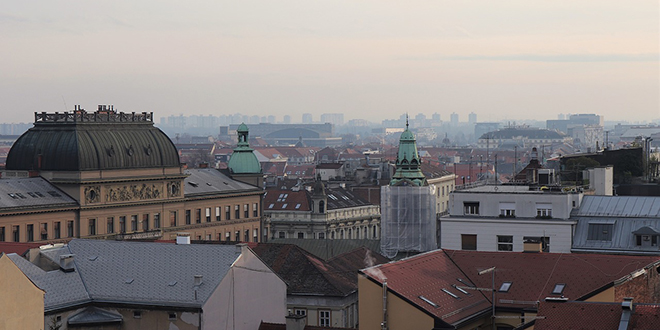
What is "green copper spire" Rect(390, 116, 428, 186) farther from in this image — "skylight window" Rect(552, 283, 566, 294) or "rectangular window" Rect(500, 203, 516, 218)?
"skylight window" Rect(552, 283, 566, 294)

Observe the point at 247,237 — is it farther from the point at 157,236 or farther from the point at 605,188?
the point at 605,188

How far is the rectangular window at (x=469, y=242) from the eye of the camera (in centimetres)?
7323

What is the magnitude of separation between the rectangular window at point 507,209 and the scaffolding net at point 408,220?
2072 cm

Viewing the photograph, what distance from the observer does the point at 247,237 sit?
414 ft

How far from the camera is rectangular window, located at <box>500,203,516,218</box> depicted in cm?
7369

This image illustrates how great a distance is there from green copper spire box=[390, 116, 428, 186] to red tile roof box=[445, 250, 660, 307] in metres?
41.8

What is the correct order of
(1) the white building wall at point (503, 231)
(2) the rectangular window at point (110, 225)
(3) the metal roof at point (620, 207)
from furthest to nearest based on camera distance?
1. (2) the rectangular window at point (110, 225)
2. (3) the metal roof at point (620, 207)
3. (1) the white building wall at point (503, 231)

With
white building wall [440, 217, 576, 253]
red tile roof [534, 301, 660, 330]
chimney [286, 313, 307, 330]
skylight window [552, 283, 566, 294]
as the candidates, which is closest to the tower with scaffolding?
white building wall [440, 217, 576, 253]

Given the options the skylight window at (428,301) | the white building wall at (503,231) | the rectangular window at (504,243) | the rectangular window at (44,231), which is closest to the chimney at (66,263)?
the skylight window at (428,301)

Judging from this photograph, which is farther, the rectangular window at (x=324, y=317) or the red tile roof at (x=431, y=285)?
the rectangular window at (x=324, y=317)

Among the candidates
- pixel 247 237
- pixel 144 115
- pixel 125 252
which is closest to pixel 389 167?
pixel 247 237

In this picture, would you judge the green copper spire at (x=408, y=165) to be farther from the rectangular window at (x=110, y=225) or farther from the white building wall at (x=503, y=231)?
the white building wall at (x=503, y=231)

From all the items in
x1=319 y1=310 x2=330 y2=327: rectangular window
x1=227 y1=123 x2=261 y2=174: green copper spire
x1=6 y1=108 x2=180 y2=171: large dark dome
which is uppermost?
x1=6 y1=108 x2=180 y2=171: large dark dome

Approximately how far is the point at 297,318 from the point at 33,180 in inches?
2142
